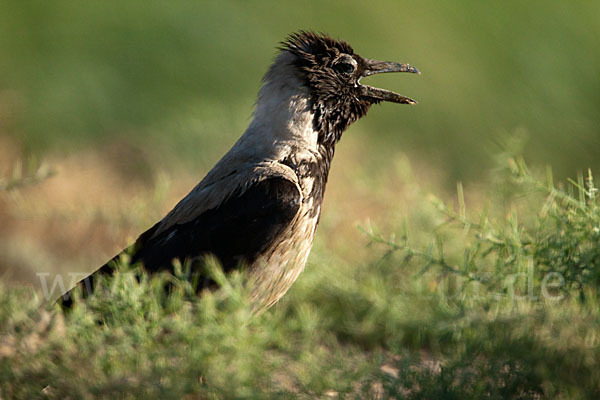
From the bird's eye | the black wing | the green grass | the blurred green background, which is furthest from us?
the blurred green background

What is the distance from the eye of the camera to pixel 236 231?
328 centimetres

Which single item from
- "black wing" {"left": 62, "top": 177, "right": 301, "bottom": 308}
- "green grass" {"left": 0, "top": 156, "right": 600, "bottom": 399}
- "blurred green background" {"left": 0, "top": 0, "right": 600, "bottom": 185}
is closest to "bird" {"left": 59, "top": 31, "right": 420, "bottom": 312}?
"black wing" {"left": 62, "top": 177, "right": 301, "bottom": 308}

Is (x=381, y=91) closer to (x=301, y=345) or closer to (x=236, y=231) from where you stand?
(x=236, y=231)

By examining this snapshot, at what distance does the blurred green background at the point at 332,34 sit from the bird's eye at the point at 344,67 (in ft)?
7.81

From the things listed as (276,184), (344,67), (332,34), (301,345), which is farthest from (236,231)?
(332,34)

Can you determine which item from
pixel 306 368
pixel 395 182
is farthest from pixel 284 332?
pixel 395 182

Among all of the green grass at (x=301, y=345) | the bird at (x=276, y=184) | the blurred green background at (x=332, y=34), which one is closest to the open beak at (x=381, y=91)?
the bird at (x=276, y=184)

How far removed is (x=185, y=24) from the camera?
7719 mm

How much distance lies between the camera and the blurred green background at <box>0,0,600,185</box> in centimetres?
675

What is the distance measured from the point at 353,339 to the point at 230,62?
4554mm

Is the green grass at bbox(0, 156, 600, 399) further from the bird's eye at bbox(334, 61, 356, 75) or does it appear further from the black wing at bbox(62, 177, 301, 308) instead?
the bird's eye at bbox(334, 61, 356, 75)

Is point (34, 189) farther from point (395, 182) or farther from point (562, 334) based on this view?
point (562, 334)

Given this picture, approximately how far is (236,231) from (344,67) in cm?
110

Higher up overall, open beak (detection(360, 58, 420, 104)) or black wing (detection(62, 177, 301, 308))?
open beak (detection(360, 58, 420, 104))
